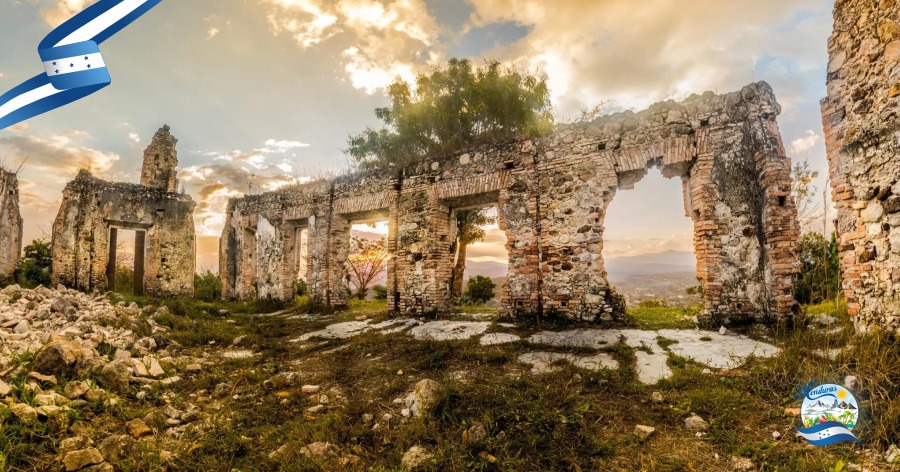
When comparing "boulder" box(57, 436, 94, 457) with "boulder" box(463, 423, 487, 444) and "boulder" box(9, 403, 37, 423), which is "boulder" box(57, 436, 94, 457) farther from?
"boulder" box(463, 423, 487, 444)

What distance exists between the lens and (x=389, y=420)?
3059 millimetres

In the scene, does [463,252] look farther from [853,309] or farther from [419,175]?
[853,309]

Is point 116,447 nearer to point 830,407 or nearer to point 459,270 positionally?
point 830,407

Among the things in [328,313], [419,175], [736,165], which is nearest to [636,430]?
[736,165]

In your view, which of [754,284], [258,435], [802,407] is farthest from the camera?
[754,284]

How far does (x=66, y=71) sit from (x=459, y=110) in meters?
15.8

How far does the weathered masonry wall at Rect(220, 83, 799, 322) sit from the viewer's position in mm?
5590

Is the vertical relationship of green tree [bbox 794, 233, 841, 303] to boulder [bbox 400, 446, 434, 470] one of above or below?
above

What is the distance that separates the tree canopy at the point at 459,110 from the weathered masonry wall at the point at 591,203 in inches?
264

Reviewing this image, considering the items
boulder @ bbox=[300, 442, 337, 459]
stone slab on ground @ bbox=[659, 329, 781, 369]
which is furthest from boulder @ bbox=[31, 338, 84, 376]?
stone slab on ground @ bbox=[659, 329, 781, 369]

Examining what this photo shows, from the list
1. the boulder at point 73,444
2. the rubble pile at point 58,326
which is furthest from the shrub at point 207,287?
the boulder at point 73,444

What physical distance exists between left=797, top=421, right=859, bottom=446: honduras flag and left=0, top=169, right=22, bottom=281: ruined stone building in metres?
18.4

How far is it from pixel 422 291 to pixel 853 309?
252 inches

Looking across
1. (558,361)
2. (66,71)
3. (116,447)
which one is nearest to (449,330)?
(558,361)
